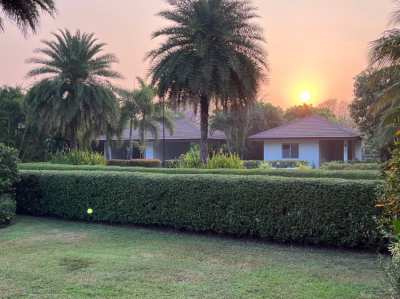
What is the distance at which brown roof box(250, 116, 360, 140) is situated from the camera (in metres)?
29.8

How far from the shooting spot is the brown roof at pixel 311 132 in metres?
29.8

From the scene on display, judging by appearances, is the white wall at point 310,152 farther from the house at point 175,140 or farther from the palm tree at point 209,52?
the palm tree at point 209,52

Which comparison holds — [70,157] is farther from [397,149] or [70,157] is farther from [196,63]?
→ [397,149]

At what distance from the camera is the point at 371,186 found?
6.62m

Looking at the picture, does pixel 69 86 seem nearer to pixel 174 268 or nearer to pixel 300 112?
pixel 174 268

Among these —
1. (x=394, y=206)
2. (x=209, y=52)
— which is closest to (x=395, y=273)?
(x=394, y=206)

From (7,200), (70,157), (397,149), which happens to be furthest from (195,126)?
(397,149)

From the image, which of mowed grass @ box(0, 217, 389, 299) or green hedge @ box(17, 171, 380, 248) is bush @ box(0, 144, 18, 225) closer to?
green hedge @ box(17, 171, 380, 248)

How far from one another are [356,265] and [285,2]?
321 inches

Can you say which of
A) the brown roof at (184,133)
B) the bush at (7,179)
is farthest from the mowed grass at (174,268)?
the brown roof at (184,133)

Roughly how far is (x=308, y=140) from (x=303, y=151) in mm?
963

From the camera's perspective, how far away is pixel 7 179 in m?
9.90

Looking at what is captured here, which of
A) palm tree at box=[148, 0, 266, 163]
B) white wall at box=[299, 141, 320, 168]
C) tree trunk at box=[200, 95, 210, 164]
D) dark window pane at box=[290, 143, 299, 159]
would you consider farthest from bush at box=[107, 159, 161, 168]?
white wall at box=[299, 141, 320, 168]

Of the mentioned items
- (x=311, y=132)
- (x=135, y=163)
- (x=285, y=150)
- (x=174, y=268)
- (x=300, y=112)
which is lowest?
(x=174, y=268)
